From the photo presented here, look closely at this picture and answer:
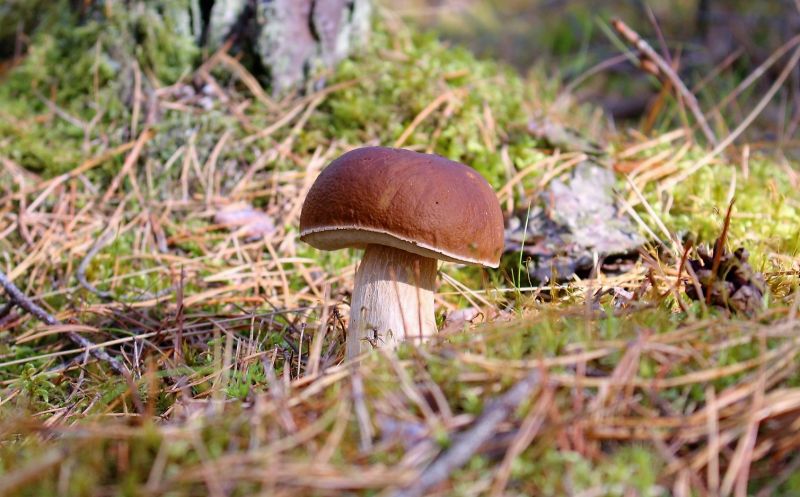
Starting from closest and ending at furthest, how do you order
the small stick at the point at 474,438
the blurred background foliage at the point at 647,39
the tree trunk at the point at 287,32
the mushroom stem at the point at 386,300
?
1. the small stick at the point at 474,438
2. the mushroom stem at the point at 386,300
3. the tree trunk at the point at 287,32
4. the blurred background foliage at the point at 647,39

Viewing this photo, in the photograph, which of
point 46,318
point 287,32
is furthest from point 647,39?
point 46,318

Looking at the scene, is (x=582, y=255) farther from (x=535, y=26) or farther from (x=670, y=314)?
(x=535, y=26)

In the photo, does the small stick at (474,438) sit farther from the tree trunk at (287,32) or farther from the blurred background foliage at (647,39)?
the blurred background foliage at (647,39)

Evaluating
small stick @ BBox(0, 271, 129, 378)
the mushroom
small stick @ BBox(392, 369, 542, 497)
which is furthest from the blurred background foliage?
small stick @ BBox(392, 369, 542, 497)

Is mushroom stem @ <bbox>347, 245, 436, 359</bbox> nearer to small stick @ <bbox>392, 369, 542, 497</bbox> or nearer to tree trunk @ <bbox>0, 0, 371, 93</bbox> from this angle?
small stick @ <bbox>392, 369, 542, 497</bbox>

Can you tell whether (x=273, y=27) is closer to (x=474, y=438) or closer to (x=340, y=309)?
(x=340, y=309)

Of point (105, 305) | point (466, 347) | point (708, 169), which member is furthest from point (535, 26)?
point (466, 347)

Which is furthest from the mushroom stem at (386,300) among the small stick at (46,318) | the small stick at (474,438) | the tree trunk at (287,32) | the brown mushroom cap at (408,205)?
the tree trunk at (287,32)
